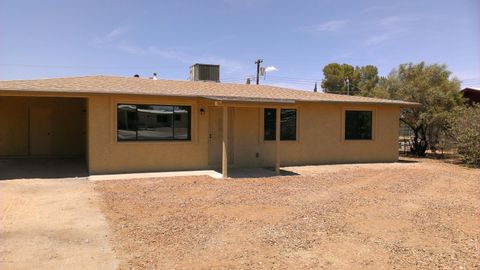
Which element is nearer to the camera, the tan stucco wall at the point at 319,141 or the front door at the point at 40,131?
the tan stucco wall at the point at 319,141

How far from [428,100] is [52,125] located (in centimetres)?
1708

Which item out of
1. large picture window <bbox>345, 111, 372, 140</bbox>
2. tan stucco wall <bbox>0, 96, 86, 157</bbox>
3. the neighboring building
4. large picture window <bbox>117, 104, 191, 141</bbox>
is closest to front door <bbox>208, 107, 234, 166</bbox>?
large picture window <bbox>117, 104, 191, 141</bbox>

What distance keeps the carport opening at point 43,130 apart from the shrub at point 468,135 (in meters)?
14.9

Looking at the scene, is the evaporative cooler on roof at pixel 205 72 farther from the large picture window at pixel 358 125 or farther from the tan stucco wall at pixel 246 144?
the large picture window at pixel 358 125

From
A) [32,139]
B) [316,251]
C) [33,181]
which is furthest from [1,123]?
[316,251]

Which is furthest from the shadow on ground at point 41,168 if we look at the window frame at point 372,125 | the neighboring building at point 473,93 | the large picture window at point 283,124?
the neighboring building at point 473,93

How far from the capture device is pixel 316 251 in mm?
5133

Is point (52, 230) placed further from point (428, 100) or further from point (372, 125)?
point (428, 100)

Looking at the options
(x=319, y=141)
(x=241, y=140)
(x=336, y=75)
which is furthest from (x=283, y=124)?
(x=336, y=75)

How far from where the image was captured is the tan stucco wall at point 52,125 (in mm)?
15484

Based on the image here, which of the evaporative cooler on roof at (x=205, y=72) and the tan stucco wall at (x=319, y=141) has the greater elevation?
the evaporative cooler on roof at (x=205, y=72)

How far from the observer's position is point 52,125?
53.2 ft

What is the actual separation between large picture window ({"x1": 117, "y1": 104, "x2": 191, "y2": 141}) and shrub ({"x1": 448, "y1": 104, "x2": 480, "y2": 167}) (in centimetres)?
1102

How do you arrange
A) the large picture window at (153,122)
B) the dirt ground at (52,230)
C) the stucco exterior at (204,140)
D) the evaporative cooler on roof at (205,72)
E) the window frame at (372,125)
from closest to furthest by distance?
the dirt ground at (52,230)
the stucco exterior at (204,140)
the large picture window at (153,122)
the window frame at (372,125)
the evaporative cooler on roof at (205,72)
